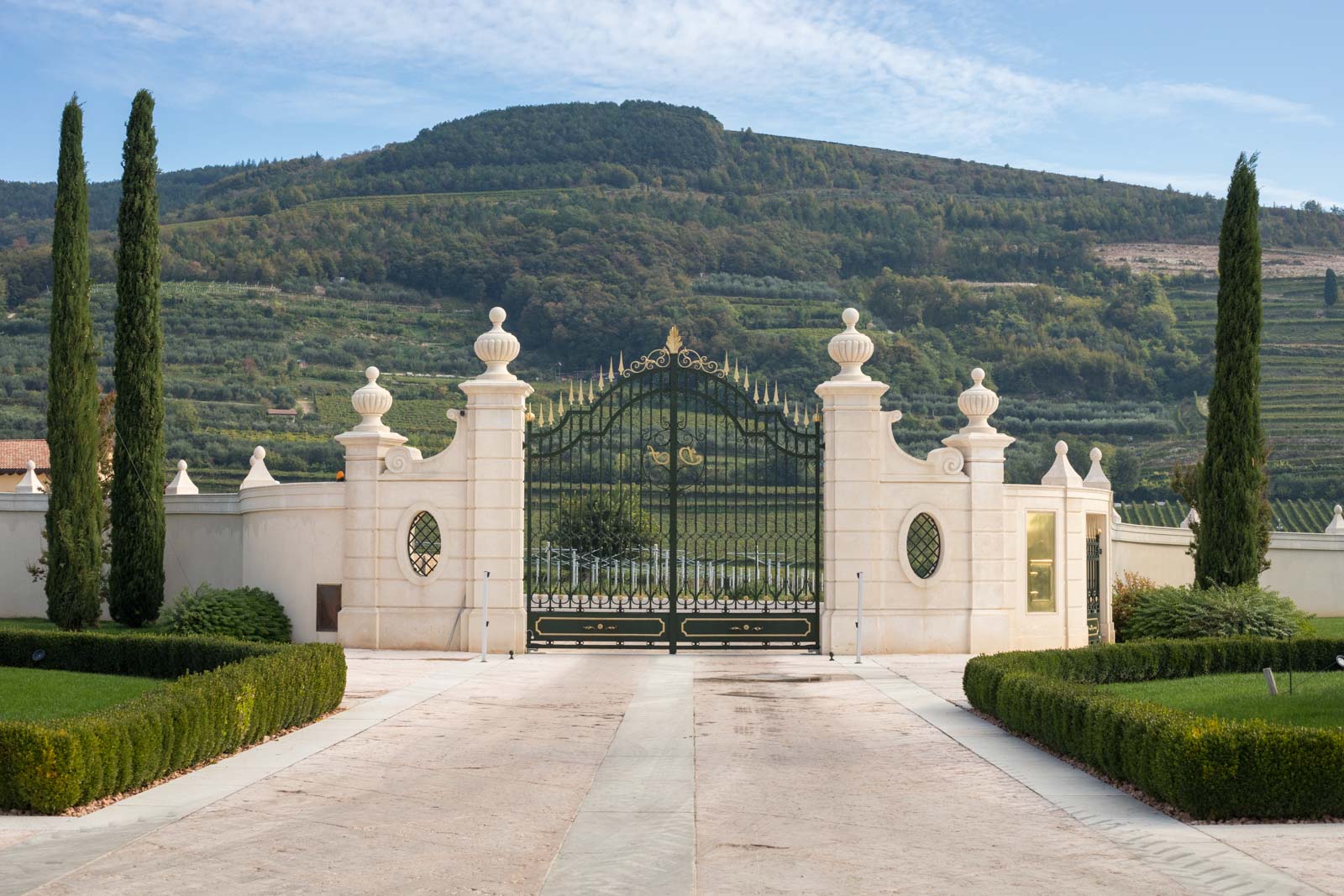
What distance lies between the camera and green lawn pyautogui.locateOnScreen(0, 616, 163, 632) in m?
20.3

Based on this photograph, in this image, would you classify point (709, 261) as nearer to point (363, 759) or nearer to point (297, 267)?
point (297, 267)

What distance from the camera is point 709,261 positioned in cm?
8894

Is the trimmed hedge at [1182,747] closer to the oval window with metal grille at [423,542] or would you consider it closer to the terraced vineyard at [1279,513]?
the oval window with metal grille at [423,542]

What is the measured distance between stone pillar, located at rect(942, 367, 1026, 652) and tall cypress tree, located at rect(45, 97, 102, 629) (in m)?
11.9

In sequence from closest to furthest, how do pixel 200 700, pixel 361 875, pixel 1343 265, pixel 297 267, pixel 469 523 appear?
pixel 361 875 → pixel 200 700 → pixel 469 523 → pixel 297 267 → pixel 1343 265

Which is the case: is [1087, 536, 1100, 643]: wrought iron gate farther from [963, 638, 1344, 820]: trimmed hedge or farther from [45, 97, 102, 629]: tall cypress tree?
[45, 97, 102, 629]: tall cypress tree

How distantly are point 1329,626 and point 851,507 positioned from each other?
1086 centimetres

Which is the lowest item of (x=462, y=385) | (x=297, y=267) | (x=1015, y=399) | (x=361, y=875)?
(x=361, y=875)

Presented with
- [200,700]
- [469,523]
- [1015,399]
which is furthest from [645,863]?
[1015,399]

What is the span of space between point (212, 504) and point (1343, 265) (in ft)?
273

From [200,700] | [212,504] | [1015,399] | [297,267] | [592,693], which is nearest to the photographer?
[200,700]

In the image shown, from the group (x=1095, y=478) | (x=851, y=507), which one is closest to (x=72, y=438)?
(x=851, y=507)

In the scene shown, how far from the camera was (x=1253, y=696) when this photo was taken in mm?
12906

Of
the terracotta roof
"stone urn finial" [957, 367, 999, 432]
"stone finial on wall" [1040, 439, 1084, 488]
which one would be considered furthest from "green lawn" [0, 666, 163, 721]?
the terracotta roof
